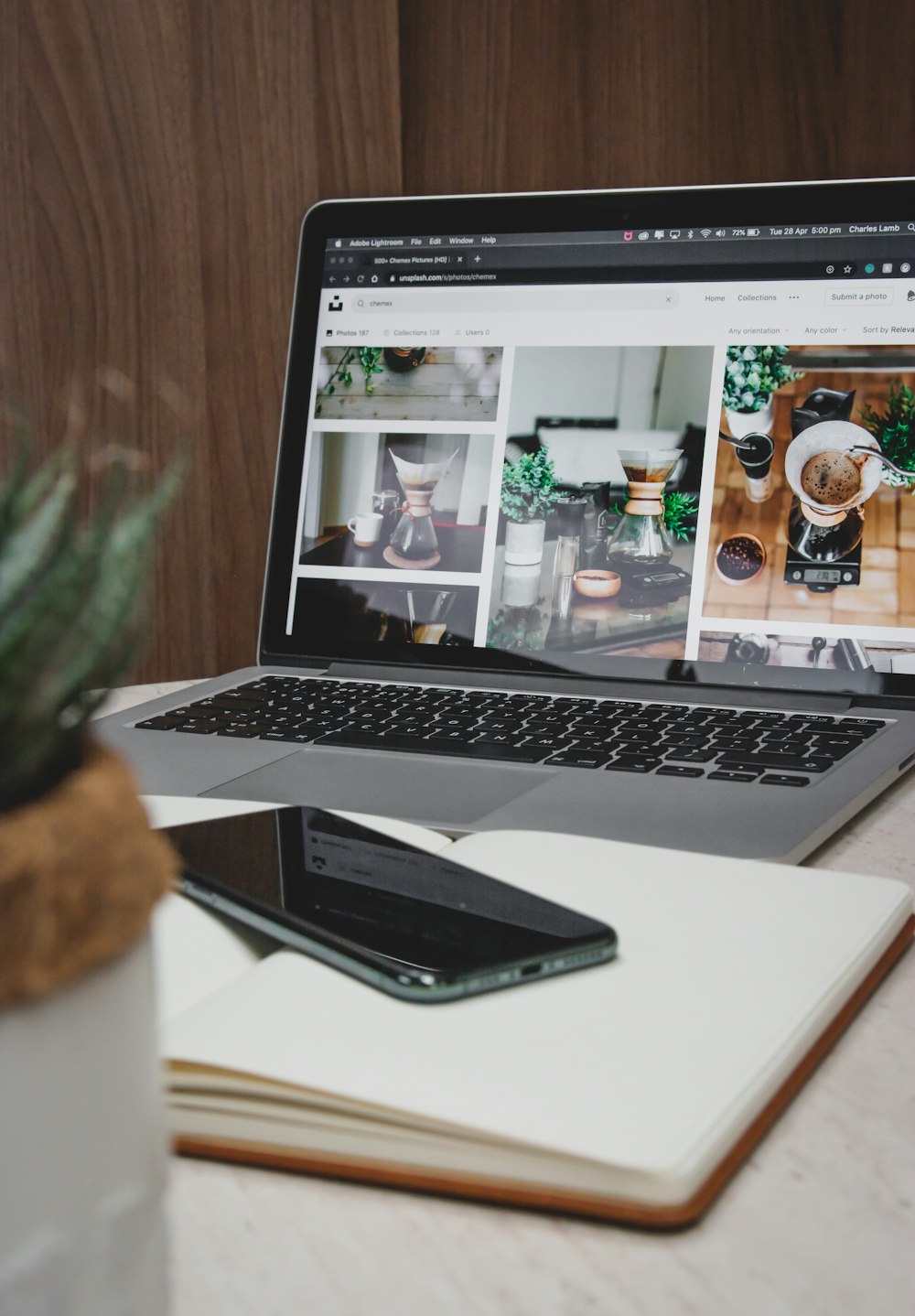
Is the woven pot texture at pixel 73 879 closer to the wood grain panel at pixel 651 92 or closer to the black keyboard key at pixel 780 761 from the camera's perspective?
the black keyboard key at pixel 780 761

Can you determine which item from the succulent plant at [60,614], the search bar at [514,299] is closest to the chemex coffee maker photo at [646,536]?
the search bar at [514,299]

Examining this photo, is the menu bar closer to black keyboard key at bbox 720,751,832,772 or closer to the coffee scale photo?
the coffee scale photo

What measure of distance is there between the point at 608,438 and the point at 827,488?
0.14 metres

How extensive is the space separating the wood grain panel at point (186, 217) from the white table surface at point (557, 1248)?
2.24 feet

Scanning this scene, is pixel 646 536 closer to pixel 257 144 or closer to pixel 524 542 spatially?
pixel 524 542

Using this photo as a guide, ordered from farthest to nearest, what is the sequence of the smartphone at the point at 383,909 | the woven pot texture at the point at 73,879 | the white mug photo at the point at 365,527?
the white mug photo at the point at 365,527 < the smartphone at the point at 383,909 < the woven pot texture at the point at 73,879

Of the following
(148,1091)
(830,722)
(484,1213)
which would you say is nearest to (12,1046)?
(148,1091)

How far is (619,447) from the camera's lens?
792mm

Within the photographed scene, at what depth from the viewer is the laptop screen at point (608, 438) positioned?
755 millimetres

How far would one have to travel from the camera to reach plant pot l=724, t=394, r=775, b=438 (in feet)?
2.52

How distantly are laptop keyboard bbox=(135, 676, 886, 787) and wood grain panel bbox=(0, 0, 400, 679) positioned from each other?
24 cm

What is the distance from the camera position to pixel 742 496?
770mm

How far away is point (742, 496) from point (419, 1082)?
1.84 ft

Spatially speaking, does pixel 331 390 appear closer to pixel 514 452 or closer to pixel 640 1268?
pixel 514 452
